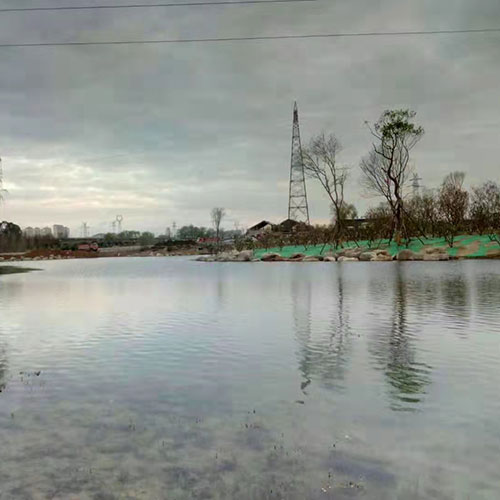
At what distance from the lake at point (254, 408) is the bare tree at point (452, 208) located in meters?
43.3

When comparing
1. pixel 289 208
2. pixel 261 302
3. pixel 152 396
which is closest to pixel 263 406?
pixel 152 396

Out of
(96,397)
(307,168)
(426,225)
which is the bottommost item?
(96,397)

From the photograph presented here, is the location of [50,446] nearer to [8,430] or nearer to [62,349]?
[8,430]

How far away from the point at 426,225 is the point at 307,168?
1582cm

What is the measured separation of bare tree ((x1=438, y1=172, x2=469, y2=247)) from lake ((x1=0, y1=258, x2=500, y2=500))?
43.3m

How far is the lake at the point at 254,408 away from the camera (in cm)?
421

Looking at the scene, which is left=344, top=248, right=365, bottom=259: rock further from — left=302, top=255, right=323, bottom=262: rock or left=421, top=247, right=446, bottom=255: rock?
left=421, top=247, right=446, bottom=255: rock

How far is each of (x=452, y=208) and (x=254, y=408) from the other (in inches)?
A: 2040

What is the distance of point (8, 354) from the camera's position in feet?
31.1

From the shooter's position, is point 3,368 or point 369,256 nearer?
point 3,368

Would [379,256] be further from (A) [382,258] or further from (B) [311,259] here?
(B) [311,259]

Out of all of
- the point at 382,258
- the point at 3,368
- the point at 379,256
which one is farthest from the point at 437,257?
the point at 3,368

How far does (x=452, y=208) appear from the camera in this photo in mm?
52969

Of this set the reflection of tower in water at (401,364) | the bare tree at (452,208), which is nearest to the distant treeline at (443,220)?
the bare tree at (452,208)
